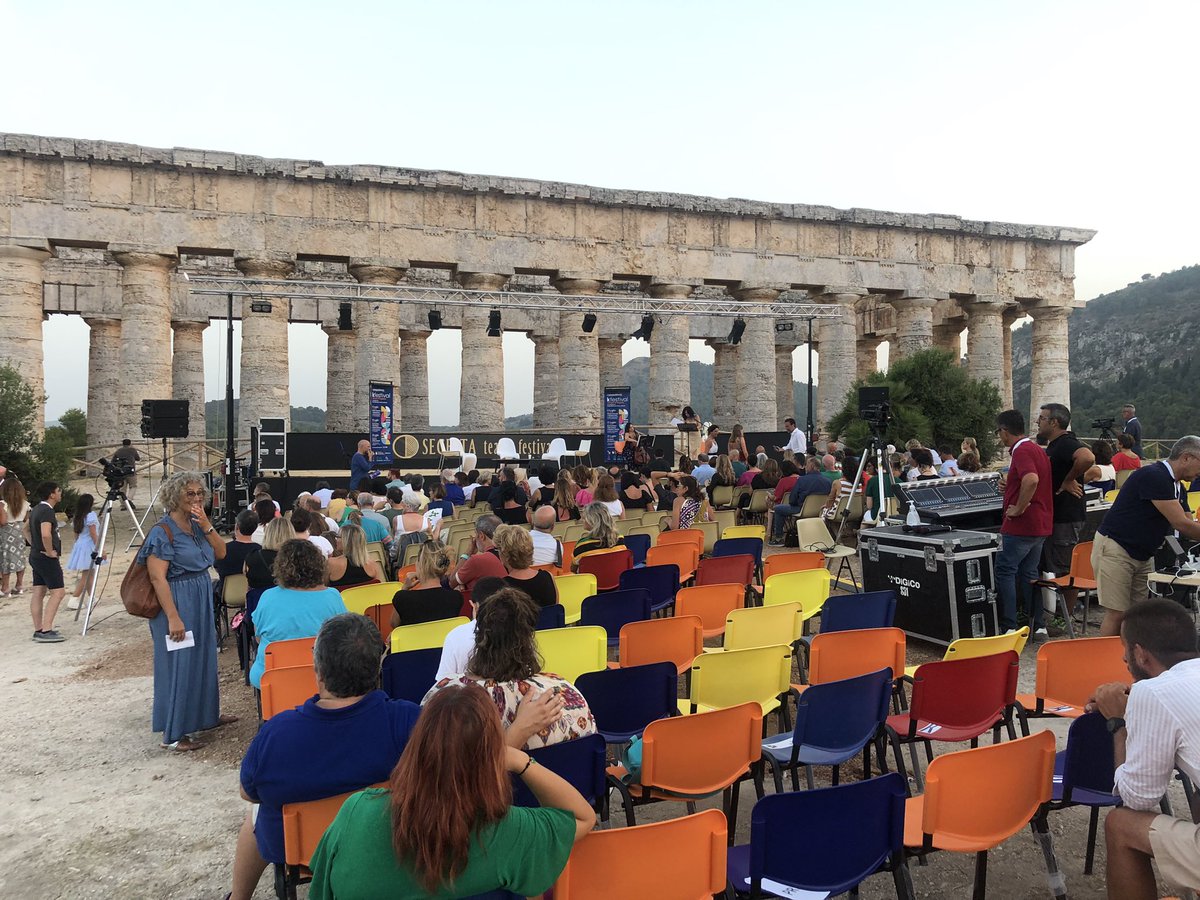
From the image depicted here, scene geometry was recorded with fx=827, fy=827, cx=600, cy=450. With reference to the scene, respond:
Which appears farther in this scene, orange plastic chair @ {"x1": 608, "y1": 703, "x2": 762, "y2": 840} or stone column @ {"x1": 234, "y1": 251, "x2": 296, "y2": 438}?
stone column @ {"x1": 234, "y1": 251, "x2": 296, "y2": 438}

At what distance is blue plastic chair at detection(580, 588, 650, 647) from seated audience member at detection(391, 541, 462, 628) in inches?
37.4

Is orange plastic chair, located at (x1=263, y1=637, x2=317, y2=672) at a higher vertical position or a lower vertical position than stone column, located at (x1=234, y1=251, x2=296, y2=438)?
lower

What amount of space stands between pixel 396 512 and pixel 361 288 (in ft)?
39.9

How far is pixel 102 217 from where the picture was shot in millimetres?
19312

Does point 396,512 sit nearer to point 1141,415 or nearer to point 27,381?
point 27,381

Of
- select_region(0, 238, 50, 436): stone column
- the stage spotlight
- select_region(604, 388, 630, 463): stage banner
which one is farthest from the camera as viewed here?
the stage spotlight

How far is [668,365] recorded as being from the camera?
2416 centimetres

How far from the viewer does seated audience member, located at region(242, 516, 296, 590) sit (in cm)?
673

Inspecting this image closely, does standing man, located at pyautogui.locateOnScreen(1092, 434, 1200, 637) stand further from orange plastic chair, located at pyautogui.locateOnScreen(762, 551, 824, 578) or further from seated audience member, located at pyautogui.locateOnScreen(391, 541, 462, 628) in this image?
seated audience member, located at pyautogui.locateOnScreen(391, 541, 462, 628)

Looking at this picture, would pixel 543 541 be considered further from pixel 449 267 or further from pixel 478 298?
pixel 449 267

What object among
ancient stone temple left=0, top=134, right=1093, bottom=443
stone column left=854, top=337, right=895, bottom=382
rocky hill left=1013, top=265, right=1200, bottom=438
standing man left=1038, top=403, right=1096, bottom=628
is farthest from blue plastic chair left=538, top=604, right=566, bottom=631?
rocky hill left=1013, top=265, right=1200, bottom=438

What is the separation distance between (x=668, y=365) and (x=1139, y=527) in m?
18.6

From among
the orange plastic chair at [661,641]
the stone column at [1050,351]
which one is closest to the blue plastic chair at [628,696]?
the orange plastic chair at [661,641]

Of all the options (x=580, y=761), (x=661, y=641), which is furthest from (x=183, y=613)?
(x=580, y=761)
